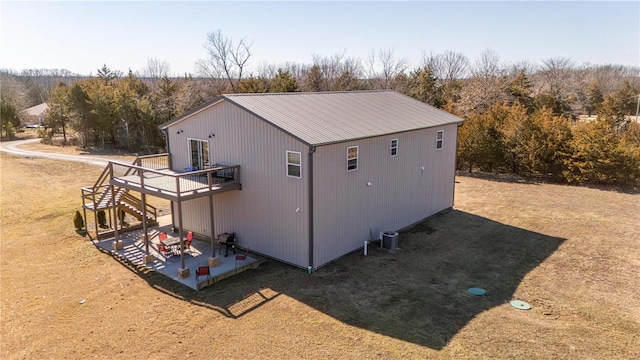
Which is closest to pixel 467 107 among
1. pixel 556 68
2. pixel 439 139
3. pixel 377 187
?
pixel 439 139

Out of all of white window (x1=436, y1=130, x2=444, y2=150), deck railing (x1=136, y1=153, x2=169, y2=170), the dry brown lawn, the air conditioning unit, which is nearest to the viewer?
the dry brown lawn

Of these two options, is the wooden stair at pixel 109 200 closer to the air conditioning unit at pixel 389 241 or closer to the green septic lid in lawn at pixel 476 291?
the air conditioning unit at pixel 389 241

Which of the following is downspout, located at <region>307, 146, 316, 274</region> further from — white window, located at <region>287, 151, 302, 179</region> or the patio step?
the patio step

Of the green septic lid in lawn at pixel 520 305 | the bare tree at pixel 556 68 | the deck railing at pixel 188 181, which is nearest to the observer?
the green septic lid in lawn at pixel 520 305

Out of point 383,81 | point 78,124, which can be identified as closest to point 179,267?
point 78,124

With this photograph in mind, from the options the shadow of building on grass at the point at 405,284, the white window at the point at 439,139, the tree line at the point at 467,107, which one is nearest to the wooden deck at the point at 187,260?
the shadow of building on grass at the point at 405,284

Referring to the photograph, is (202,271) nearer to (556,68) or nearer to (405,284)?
(405,284)

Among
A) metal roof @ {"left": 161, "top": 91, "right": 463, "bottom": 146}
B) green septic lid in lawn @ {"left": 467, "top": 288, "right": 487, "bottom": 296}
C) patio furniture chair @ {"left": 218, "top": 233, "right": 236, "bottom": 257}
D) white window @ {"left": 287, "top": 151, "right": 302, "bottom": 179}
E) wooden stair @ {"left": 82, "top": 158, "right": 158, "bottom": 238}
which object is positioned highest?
metal roof @ {"left": 161, "top": 91, "right": 463, "bottom": 146}

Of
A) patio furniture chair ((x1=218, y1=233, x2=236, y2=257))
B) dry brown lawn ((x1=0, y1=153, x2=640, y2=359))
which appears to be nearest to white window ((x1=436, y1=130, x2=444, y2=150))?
dry brown lawn ((x1=0, y1=153, x2=640, y2=359))
